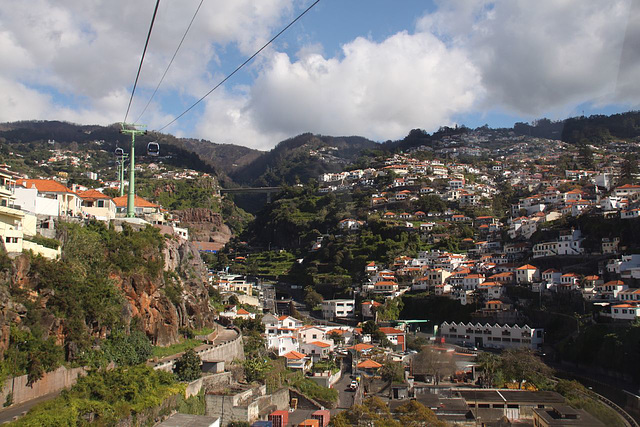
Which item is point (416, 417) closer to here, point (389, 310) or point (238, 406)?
point (238, 406)

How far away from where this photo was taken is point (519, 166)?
86688mm

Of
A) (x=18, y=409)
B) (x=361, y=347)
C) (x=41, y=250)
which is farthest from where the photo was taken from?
(x=361, y=347)

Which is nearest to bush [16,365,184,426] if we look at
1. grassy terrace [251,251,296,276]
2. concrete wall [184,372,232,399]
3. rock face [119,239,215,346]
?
concrete wall [184,372,232,399]

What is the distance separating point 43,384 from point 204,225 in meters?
64.3

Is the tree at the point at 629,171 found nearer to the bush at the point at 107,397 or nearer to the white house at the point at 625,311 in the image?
the white house at the point at 625,311

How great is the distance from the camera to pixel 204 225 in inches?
3091

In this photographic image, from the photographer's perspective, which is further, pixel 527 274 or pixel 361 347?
pixel 527 274

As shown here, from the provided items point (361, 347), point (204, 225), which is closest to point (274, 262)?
point (204, 225)

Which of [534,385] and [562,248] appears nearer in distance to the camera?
[534,385]

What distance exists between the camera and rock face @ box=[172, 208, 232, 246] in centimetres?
7494

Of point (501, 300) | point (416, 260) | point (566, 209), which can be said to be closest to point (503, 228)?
point (566, 209)

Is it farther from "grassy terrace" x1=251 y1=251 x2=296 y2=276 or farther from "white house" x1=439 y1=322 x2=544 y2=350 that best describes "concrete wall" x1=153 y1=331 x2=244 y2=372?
"grassy terrace" x1=251 y1=251 x2=296 y2=276

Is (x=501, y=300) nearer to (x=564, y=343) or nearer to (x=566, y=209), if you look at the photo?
(x=564, y=343)

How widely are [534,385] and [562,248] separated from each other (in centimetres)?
2133
